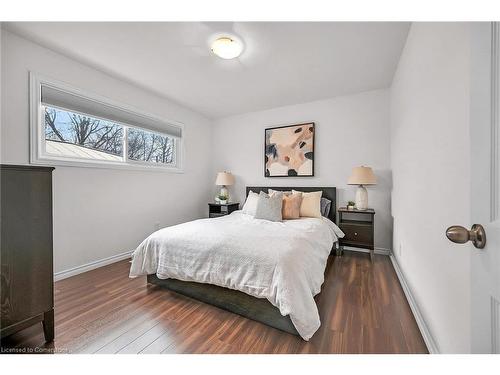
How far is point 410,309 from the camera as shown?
175 cm

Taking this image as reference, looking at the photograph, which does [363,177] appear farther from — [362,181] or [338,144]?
[338,144]

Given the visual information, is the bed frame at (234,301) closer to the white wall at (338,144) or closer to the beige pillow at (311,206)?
the beige pillow at (311,206)

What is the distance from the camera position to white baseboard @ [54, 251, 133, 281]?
2.34 metres

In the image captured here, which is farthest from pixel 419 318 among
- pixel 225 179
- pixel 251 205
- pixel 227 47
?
pixel 225 179

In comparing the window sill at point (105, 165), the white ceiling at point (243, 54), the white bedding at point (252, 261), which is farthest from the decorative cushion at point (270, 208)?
the window sill at point (105, 165)

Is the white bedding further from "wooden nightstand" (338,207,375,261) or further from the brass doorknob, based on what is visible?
the brass doorknob

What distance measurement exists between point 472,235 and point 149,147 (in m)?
3.68

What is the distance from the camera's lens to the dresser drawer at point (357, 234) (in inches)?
115

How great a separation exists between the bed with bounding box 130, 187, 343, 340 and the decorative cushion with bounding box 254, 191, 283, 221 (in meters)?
0.53

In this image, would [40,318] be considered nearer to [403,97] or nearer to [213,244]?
[213,244]

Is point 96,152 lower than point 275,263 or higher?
higher

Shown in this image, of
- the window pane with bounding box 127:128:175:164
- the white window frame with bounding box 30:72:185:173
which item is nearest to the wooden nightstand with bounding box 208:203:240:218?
the window pane with bounding box 127:128:175:164
